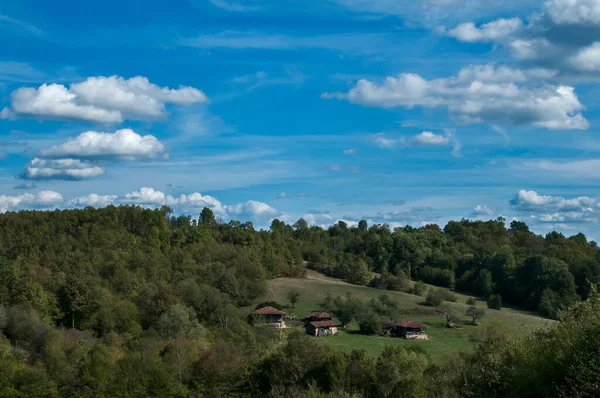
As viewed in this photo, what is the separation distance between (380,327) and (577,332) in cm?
5879

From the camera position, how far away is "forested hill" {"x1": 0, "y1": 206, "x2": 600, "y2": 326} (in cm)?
8306

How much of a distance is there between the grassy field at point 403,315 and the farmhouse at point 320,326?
1.82m

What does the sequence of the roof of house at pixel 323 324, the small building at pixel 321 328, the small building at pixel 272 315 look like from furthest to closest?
the small building at pixel 272 315, the roof of house at pixel 323 324, the small building at pixel 321 328

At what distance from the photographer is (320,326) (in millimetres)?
85125

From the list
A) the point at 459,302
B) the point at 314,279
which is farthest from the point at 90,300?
the point at 459,302

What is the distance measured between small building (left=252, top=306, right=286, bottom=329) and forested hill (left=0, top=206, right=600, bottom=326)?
18.7 feet

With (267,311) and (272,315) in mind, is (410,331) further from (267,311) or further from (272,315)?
(267,311)

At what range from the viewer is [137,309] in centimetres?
8281

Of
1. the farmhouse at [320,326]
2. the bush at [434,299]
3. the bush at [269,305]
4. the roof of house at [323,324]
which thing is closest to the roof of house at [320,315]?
the farmhouse at [320,326]

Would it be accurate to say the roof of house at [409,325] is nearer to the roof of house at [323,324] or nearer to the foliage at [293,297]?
the roof of house at [323,324]

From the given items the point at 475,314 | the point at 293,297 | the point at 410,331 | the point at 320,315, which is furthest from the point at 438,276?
the point at 410,331

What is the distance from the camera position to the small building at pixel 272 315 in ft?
294

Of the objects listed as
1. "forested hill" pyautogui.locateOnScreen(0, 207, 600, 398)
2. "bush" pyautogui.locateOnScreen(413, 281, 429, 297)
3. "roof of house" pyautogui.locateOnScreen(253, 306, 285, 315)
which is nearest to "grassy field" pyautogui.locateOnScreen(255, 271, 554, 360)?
"bush" pyautogui.locateOnScreen(413, 281, 429, 297)

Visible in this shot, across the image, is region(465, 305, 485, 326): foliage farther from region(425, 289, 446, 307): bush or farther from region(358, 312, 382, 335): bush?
region(358, 312, 382, 335): bush
